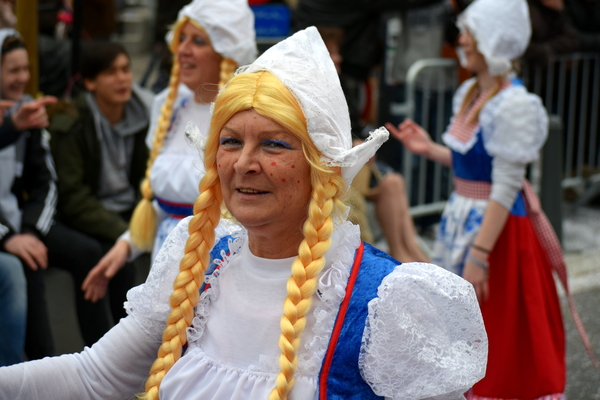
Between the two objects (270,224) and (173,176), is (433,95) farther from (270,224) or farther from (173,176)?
(270,224)

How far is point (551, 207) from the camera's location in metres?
6.28

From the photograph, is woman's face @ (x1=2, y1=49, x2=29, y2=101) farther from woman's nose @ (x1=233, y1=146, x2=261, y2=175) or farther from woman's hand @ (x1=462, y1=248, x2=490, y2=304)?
woman's nose @ (x1=233, y1=146, x2=261, y2=175)

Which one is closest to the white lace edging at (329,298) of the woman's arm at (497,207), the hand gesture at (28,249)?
the woman's arm at (497,207)

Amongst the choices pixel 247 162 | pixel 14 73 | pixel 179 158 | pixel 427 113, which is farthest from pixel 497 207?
pixel 427 113

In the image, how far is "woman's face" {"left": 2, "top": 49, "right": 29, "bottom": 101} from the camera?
4155mm

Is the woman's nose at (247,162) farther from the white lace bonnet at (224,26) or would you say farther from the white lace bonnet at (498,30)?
the white lace bonnet at (498,30)

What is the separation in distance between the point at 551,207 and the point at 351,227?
15.3 ft

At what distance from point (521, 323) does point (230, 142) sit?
2311 millimetres

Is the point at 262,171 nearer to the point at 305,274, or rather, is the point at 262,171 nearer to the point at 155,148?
the point at 305,274

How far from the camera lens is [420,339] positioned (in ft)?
5.95

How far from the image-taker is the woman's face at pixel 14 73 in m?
4.16

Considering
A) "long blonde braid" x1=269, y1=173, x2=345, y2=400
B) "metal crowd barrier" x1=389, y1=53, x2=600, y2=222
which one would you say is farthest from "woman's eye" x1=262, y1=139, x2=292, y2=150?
"metal crowd barrier" x1=389, y1=53, x2=600, y2=222

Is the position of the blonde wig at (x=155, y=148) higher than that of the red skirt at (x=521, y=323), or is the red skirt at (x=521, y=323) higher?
the blonde wig at (x=155, y=148)

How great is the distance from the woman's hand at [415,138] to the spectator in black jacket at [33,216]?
1829 mm
